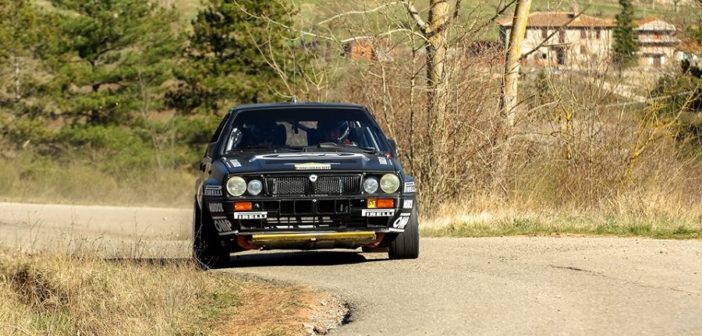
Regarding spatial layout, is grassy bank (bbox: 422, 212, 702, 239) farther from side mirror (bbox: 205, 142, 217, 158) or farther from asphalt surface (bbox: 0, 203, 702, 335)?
side mirror (bbox: 205, 142, 217, 158)

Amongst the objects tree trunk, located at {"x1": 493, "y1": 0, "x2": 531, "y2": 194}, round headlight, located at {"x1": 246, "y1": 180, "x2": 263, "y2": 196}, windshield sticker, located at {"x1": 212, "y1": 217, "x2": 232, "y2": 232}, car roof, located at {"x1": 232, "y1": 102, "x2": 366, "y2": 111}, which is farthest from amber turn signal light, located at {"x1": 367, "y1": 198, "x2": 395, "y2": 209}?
tree trunk, located at {"x1": 493, "y1": 0, "x2": 531, "y2": 194}

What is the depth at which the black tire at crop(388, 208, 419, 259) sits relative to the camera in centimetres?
1293

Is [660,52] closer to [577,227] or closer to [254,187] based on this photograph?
[577,227]

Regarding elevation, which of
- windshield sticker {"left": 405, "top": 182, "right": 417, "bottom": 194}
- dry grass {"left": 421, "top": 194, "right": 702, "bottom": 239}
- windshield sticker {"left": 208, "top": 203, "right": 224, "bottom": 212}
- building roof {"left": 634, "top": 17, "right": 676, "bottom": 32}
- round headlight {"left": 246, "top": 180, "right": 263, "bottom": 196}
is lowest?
dry grass {"left": 421, "top": 194, "right": 702, "bottom": 239}

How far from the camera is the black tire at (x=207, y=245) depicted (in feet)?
41.9

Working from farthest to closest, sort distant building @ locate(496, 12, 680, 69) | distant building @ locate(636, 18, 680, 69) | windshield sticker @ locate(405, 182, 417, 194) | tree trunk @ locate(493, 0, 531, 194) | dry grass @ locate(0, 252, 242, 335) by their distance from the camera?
distant building @ locate(636, 18, 680, 69), distant building @ locate(496, 12, 680, 69), tree trunk @ locate(493, 0, 531, 194), windshield sticker @ locate(405, 182, 417, 194), dry grass @ locate(0, 252, 242, 335)

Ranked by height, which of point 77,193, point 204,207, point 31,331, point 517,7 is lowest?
point 77,193

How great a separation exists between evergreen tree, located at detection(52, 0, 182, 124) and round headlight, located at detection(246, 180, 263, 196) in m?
51.7

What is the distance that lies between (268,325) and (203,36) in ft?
183

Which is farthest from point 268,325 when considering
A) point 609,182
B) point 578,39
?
point 578,39

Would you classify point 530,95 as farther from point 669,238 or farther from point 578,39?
point 669,238

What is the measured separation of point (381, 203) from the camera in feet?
41.1

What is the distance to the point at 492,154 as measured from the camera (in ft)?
69.8

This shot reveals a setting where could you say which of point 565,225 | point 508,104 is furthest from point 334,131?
point 508,104
